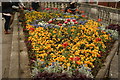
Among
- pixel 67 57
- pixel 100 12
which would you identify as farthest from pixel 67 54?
pixel 100 12

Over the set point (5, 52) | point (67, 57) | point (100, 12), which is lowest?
point (5, 52)

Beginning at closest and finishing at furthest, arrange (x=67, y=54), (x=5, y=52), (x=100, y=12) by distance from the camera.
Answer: (x=67, y=54) → (x=5, y=52) → (x=100, y=12)

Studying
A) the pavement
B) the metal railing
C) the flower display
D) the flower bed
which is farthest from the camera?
the metal railing

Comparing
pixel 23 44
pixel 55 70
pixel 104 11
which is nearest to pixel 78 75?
pixel 55 70

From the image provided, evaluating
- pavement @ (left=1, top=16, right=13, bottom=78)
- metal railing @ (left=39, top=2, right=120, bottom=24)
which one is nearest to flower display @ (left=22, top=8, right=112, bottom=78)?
pavement @ (left=1, top=16, right=13, bottom=78)

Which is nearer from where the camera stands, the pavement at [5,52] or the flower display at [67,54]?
the flower display at [67,54]

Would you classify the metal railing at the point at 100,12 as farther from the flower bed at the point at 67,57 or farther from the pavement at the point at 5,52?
the pavement at the point at 5,52

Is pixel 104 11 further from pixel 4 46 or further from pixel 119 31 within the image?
pixel 4 46

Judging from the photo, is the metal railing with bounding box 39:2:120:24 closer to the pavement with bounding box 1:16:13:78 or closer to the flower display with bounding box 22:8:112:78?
the flower display with bounding box 22:8:112:78

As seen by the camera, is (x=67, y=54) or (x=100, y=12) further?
(x=100, y=12)

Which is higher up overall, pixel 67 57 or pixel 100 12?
pixel 100 12

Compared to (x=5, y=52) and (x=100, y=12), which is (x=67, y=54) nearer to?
(x=5, y=52)

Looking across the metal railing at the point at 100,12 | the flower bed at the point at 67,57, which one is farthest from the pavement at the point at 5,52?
the metal railing at the point at 100,12

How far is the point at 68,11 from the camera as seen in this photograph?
1197 cm
